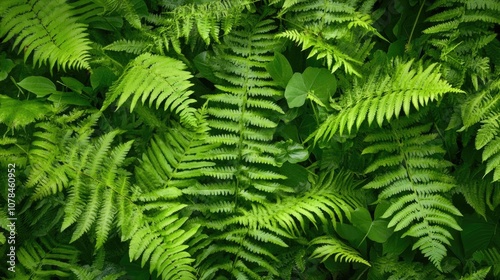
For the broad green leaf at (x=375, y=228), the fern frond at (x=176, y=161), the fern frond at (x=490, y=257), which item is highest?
the fern frond at (x=176, y=161)

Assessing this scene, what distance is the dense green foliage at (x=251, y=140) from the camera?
2.07m

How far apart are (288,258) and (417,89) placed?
943mm

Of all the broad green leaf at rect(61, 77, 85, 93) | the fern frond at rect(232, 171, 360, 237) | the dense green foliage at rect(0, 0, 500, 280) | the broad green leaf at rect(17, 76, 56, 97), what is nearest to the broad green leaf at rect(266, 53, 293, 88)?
the dense green foliage at rect(0, 0, 500, 280)

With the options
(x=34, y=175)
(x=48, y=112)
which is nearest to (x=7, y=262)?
(x=34, y=175)

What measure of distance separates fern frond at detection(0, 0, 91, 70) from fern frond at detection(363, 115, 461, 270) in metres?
1.37

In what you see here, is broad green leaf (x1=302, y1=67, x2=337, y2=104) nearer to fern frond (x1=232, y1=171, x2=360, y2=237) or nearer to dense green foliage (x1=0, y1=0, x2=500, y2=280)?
dense green foliage (x1=0, y1=0, x2=500, y2=280)

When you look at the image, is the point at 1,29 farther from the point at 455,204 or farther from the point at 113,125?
the point at 455,204

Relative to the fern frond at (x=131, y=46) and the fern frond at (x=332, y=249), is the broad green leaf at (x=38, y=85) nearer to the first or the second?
the fern frond at (x=131, y=46)

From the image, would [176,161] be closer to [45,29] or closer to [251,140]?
[251,140]

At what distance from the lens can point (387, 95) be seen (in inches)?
82.8

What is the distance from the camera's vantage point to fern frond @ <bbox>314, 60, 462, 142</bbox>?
199cm

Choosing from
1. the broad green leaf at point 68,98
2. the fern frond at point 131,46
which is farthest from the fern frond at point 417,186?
the broad green leaf at point 68,98

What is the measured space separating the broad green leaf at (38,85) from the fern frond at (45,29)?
134 mm

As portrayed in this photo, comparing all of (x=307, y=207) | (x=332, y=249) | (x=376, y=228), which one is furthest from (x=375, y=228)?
(x=307, y=207)
